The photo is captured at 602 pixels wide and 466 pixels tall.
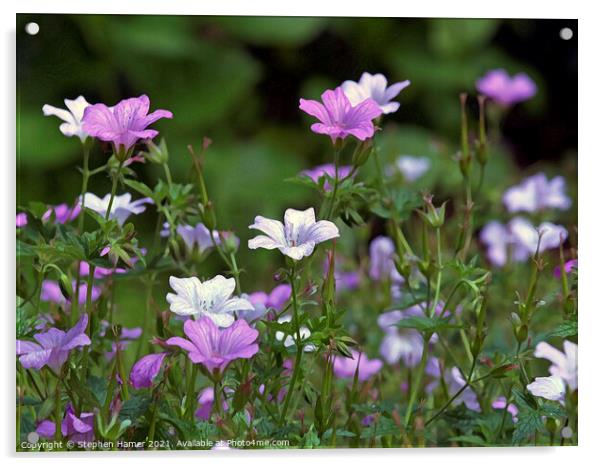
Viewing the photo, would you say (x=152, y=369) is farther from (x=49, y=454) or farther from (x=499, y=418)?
(x=499, y=418)

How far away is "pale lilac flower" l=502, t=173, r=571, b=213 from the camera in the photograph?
141cm

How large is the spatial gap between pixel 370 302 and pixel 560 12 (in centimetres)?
44

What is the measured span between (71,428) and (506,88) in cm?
82

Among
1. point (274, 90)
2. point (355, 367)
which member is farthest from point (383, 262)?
point (274, 90)

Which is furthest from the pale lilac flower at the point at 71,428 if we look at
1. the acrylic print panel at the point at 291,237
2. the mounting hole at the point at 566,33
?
the mounting hole at the point at 566,33

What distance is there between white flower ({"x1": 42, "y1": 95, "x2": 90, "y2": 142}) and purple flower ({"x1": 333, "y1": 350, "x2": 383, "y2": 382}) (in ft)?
1.34

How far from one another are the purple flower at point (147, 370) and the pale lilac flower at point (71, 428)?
0.19ft

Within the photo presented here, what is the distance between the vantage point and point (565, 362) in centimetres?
111

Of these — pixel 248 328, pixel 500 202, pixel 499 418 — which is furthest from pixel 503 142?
pixel 248 328

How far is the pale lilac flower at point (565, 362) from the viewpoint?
1.10 m

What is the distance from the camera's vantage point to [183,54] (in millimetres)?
1605

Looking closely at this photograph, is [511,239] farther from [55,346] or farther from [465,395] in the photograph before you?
[55,346]

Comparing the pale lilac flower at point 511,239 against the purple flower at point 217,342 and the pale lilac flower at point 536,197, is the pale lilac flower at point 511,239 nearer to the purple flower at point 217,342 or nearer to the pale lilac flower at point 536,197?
the pale lilac flower at point 536,197

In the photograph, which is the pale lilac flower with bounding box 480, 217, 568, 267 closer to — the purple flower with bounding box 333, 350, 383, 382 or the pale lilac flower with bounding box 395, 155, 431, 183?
the pale lilac flower with bounding box 395, 155, 431, 183
